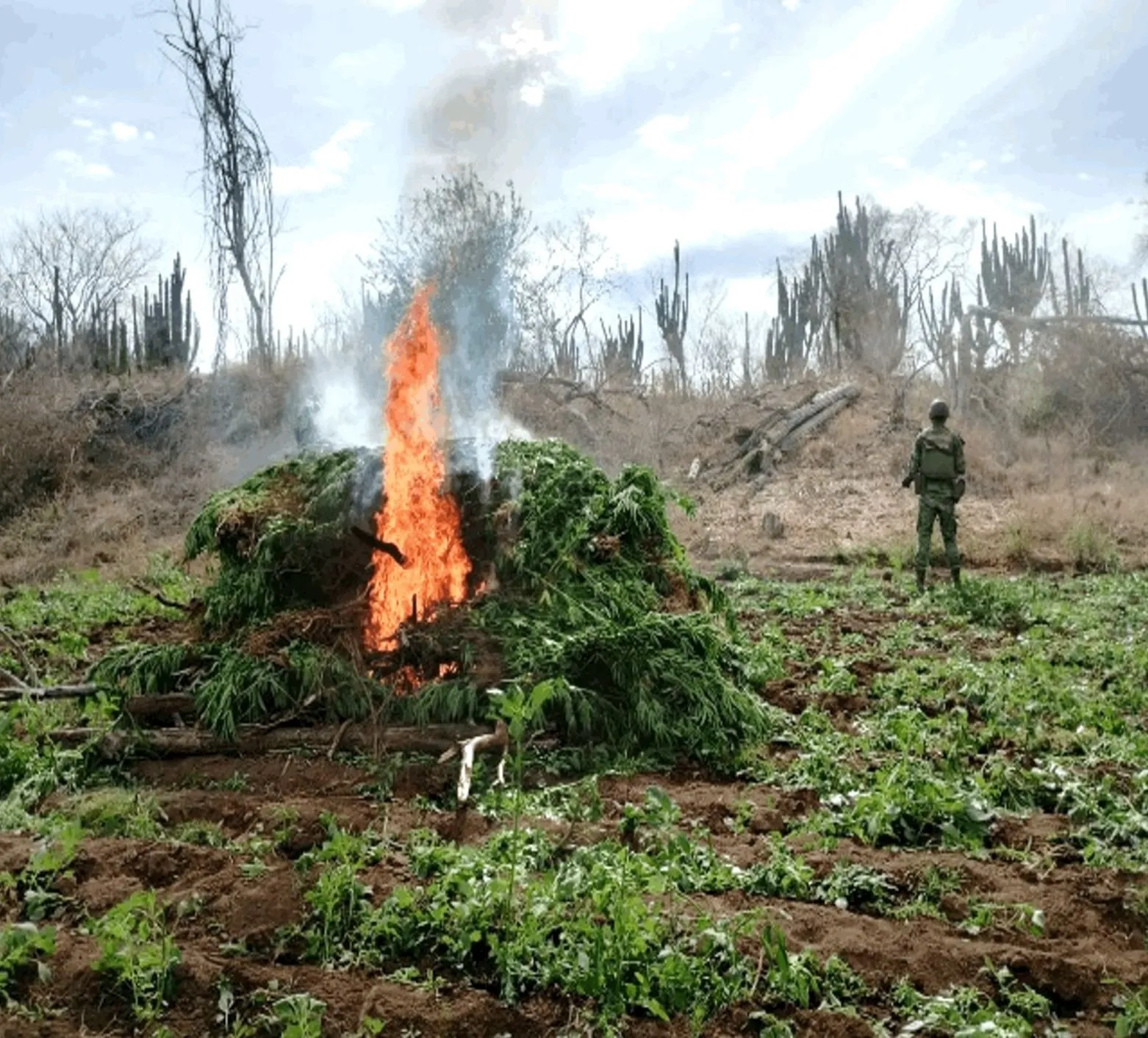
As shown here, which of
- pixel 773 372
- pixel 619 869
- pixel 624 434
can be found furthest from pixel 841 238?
pixel 619 869

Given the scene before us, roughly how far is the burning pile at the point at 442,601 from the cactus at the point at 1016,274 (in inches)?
1340

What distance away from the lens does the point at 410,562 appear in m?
6.63

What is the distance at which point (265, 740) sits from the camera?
548 centimetres

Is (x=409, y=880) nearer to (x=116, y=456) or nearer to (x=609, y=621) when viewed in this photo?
(x=609, y=621)

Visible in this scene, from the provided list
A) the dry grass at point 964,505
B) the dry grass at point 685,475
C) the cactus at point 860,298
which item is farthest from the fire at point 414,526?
the cactus at point 860,298

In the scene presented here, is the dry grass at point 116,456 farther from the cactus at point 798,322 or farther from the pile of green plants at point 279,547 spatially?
the cactus at point 798,322

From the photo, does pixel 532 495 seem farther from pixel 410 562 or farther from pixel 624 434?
pixel 624 434

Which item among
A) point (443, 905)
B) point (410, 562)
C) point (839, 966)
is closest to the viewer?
point (839, 966)

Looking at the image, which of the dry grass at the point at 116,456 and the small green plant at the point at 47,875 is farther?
the dry grass at the point at 116,456

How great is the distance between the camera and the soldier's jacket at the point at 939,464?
11.7 meters

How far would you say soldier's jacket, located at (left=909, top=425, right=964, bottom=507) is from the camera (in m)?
11.7

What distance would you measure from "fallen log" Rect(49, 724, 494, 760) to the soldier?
7743 millimetres

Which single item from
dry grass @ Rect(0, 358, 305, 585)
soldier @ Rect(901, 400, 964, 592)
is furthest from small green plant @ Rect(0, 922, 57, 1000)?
dry grass @ Rect(0, 358, 305, 585)

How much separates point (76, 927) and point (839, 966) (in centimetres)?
248
